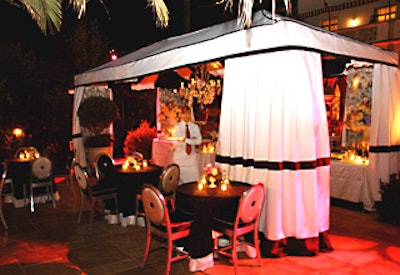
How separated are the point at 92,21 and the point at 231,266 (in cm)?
1088

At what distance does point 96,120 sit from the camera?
896cm

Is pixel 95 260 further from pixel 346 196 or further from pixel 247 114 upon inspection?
pixel 346 196

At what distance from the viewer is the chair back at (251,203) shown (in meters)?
3.53

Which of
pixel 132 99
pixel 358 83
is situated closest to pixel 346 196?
pixel 358 83

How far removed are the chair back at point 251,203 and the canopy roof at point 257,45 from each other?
162 centimetres

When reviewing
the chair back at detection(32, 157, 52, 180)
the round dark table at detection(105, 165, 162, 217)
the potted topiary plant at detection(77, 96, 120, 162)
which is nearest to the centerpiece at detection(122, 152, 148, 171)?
the round dark table at detection(105, 165, 162, 217)

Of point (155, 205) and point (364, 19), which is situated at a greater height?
point (364, 19)

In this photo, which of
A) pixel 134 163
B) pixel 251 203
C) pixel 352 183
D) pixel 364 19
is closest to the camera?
pixel 251 203

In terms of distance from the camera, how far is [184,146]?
609cm

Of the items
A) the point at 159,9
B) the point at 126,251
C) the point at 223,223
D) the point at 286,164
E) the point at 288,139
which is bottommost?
the point at 126,251

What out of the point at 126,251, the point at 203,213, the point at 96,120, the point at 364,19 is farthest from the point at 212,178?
the point at 364,19

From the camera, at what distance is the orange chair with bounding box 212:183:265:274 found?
11.7 ft

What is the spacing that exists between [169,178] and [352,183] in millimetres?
3385

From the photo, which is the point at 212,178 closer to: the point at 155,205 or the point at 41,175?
the point at 155,205
